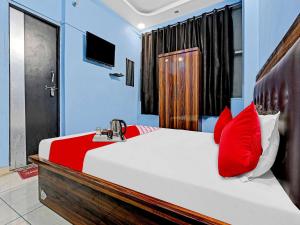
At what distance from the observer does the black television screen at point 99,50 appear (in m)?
3.12

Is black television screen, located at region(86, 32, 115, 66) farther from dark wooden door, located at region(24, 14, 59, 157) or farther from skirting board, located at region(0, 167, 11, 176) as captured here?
skirting board, located at region(0, 167, 11, 176)

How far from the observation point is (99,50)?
336 cm

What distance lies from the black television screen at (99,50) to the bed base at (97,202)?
2312 mm

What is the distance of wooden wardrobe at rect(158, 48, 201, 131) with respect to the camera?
3309 mm

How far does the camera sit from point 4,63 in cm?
212

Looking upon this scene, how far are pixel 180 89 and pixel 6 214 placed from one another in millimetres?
3131

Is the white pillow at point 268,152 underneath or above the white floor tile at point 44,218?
above

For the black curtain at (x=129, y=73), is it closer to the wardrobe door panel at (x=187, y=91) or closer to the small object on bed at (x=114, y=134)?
the wardrobe door panel at (x=187, y=91)

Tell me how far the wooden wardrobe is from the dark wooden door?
7.08ft

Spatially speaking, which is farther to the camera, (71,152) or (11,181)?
(11,181)

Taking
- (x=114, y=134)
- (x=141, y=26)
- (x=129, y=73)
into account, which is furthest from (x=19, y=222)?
(x=141, y=26)

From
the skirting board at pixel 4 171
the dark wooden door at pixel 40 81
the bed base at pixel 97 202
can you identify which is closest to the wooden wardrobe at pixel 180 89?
the dark wooden door at pixel 40 81

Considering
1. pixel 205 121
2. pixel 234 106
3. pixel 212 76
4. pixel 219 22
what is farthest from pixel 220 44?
pixel 205 121

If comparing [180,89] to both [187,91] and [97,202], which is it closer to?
[187,91]
